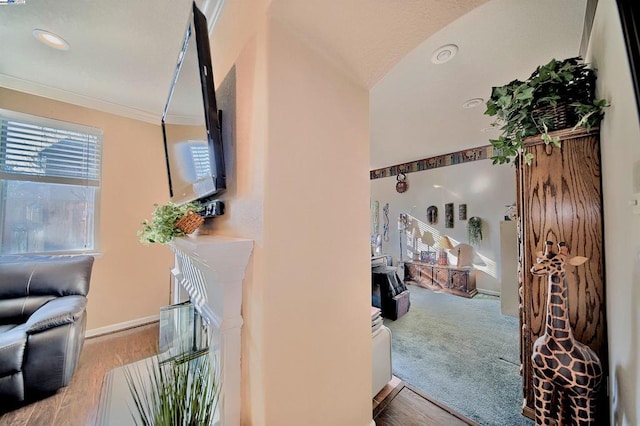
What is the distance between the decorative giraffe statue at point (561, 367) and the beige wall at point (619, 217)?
94 mm

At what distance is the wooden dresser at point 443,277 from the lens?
4.23m

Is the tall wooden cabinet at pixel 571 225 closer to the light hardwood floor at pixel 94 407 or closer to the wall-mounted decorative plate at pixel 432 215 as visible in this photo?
the light hardwood floor at pixel 94 407

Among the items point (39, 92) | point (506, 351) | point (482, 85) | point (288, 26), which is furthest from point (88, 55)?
point (506, 351)

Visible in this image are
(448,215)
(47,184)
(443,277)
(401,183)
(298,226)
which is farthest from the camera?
(401,183)

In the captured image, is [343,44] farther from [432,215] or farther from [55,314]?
[432,215]

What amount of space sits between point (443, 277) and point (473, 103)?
3.18 metres

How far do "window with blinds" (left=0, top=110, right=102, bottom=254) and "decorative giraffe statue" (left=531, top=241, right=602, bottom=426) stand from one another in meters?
3.85

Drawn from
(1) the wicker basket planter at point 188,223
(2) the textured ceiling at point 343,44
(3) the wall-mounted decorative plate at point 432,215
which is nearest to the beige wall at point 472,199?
(3) the wall-mounted decorative plate at point 432,215

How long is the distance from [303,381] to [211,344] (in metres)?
0.50

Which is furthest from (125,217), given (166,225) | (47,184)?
(166,225)

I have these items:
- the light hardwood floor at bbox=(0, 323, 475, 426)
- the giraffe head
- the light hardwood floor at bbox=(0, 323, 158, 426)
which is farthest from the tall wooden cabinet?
the light hardwood floor at bbox=(0, 323, 158, 426)

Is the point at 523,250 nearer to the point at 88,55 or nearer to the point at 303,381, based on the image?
the point at 303,381

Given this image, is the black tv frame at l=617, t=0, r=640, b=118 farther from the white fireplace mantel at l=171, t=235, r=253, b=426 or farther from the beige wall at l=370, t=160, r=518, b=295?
the beige wall at l=370, t=160, r=518, b=295

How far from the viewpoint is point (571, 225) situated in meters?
1.26
